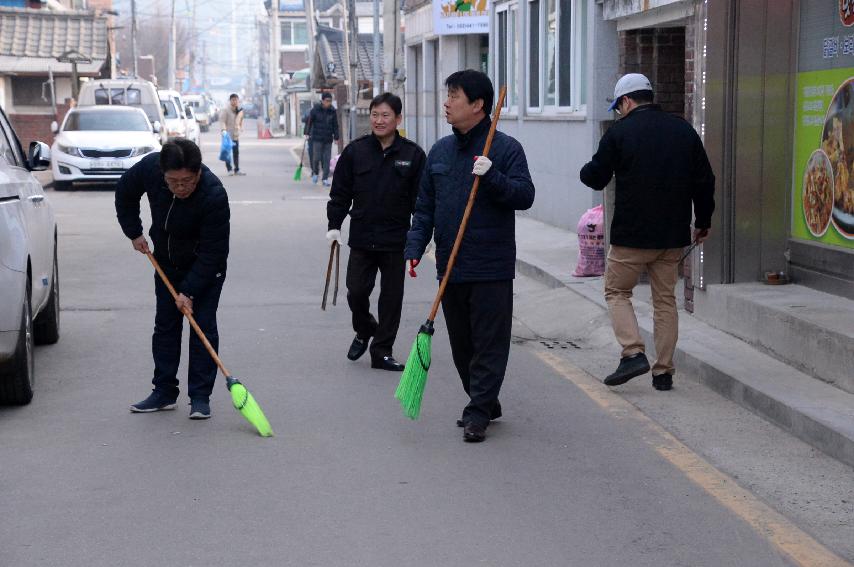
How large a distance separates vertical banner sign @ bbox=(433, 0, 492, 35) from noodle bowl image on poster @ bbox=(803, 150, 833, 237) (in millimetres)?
13496

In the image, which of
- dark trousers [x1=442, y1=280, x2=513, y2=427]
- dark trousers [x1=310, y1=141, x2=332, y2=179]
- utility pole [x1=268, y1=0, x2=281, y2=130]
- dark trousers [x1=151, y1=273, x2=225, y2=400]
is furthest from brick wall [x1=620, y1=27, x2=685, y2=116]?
utility pole [x1=268, y1=0, x2=281, y2=130]

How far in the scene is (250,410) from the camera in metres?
7.02

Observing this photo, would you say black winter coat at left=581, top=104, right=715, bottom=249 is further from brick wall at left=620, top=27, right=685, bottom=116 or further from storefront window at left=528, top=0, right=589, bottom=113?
storefront window at left=528, top=0, right=589, bottom=113

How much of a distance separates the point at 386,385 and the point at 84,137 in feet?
65.8

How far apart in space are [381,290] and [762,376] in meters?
2.60

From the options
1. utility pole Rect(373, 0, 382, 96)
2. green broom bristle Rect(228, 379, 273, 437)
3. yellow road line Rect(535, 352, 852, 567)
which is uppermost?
utility pole Rect(373, 0, 382, 96)

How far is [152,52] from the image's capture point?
131125 millimetres

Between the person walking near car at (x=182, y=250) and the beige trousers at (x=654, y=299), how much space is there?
7.86 ft

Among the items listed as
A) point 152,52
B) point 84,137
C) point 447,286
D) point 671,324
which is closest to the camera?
point 447,286

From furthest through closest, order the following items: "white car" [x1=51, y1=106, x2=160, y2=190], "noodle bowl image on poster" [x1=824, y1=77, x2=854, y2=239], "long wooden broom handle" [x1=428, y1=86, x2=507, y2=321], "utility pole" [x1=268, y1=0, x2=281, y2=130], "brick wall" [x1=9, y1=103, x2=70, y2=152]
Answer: "utility pole" [x1=268, y1=0, x2=281, y2=130] < "brick wall" [x1=9, y1=103, x2=70, y2=152] < "white car" [x1=51, y1=106, x2=160, y2=190] < "noodle bowl image on poster" [x1=824, y1=77, x2=854, y2=239] < "long wooden broom handle" [x1=428, y1=86, x2=507, y2=321]

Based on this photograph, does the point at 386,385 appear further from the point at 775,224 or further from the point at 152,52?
the point at 152,52

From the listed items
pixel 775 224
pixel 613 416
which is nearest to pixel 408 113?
pixel 775 224

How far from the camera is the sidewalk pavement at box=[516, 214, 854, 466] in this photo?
21.9ft

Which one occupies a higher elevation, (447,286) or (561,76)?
(561,76)
